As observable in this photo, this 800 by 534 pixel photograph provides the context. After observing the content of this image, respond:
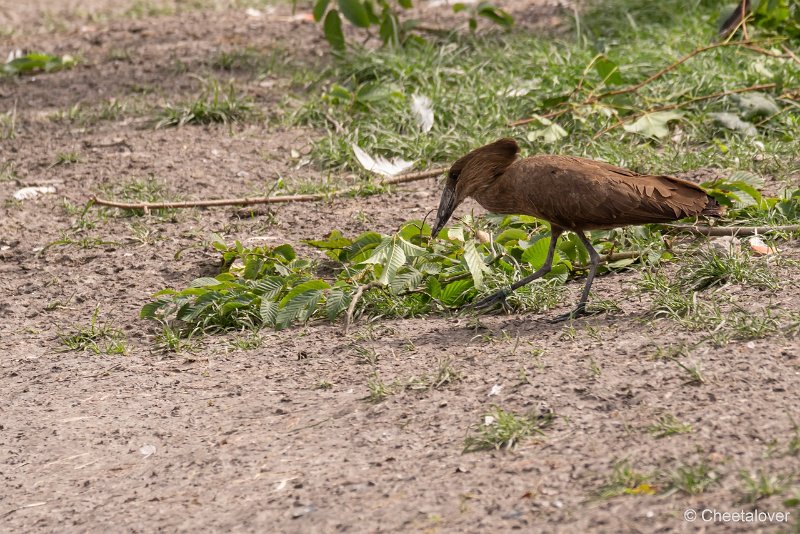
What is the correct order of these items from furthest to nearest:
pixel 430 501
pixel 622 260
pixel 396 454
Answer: pixel 622 260, pixel 396 454, pixel 430 501

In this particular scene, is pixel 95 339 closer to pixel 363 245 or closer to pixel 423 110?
pixel 363 245

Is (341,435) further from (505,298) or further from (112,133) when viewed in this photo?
(112,133)

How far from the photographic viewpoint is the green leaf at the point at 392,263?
511 centimetres

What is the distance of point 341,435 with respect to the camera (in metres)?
3.99

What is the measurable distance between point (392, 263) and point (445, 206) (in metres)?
0.42

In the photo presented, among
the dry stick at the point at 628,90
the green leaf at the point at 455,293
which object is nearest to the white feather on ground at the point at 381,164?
the dry stick at the point at 628,90

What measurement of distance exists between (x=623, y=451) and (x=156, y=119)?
5235 mm

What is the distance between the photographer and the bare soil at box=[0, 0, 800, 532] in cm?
343

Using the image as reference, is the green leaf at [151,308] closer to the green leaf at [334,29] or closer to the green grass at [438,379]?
the green grass at [438,379]

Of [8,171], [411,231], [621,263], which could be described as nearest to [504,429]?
[621,263]

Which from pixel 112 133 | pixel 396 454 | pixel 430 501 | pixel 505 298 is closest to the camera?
pixel 430 501

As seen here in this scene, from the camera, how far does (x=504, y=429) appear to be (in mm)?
3758

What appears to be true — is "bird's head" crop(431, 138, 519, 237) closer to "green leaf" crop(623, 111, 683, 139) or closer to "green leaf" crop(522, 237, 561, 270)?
"green leaf" crop(522, 237, 561, 270)

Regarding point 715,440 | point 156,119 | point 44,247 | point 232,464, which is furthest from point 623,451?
point 156,119
